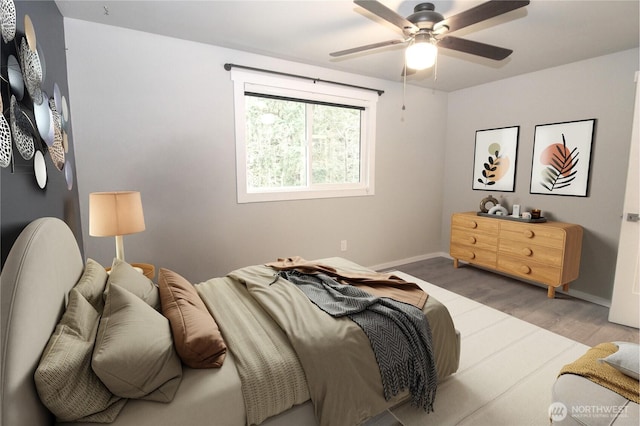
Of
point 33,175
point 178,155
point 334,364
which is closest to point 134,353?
point 334,364

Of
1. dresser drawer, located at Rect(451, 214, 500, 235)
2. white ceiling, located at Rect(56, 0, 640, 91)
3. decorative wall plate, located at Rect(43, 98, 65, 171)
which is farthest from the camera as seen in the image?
dresser drawer, located at Rect(451, 214, 500, 235)

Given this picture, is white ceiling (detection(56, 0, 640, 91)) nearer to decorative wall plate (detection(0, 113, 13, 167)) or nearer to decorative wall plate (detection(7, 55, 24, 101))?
decorative wall plate (detection(7, 55, 24, 101))

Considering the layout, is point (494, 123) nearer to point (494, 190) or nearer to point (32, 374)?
point (494, 190)

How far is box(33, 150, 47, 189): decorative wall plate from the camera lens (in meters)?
1.45

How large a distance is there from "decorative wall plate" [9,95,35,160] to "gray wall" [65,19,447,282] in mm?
1200

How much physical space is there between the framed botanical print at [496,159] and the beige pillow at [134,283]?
3.97 meters

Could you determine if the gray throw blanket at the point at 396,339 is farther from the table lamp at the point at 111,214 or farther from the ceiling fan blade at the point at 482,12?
the ceiling fan blade at the point at 482,12

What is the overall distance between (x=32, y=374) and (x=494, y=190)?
14.6 feet

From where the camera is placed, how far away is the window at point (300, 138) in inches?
122

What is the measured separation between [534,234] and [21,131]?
403 centimetres

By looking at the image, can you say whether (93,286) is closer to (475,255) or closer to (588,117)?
(475,255)

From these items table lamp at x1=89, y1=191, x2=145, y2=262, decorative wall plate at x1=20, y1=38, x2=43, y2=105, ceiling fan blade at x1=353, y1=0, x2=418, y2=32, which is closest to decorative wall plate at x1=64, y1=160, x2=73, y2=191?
table lamp at x1=89, y1=191, x2=145, y2=262

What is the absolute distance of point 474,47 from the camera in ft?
6.64

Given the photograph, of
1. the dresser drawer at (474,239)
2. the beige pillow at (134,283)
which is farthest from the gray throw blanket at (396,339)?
the dresser drawer at (474,239)
